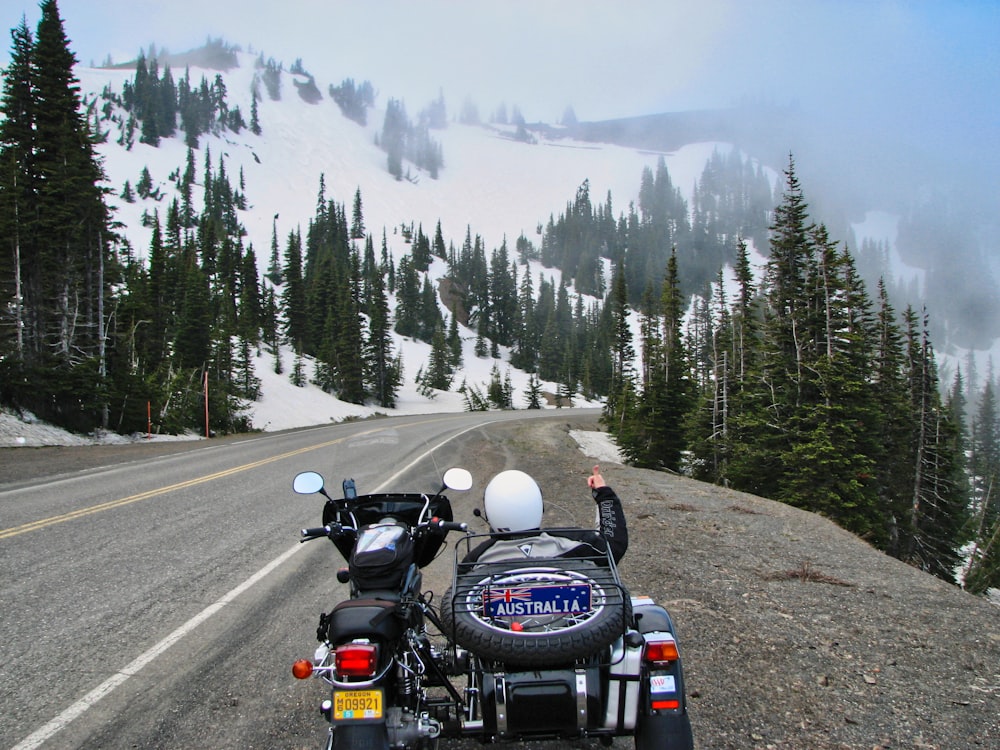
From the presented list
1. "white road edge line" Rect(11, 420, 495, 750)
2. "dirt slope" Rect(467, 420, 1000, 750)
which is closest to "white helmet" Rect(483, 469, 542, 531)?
"dirt slope" Rect(467, 420, 1000, 750)

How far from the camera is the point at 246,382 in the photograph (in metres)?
41.8

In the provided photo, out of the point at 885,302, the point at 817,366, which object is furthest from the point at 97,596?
the point at 885,302

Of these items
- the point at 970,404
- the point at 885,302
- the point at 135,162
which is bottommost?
the point at 970,404

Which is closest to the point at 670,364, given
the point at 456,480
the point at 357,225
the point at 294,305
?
the point at 456,480

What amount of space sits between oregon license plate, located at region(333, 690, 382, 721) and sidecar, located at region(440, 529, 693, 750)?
40 centimetres

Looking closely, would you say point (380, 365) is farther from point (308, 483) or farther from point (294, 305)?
point (308, 483)

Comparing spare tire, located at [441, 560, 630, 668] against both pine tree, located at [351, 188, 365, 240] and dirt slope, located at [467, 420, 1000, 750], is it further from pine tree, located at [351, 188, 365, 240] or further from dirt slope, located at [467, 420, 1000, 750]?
pine tree, located at [351, 188, 365, 240]

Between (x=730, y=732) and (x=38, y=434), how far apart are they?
22942 mm

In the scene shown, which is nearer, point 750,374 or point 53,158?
point 53,158

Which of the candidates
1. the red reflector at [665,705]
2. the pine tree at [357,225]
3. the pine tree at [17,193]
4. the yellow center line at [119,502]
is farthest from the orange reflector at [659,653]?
the pine tree at [357,225]

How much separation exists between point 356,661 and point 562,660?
85 cm

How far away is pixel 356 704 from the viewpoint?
2.30 m

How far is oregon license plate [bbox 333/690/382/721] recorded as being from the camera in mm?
2283

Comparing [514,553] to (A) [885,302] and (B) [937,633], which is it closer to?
(B) [937,633]
